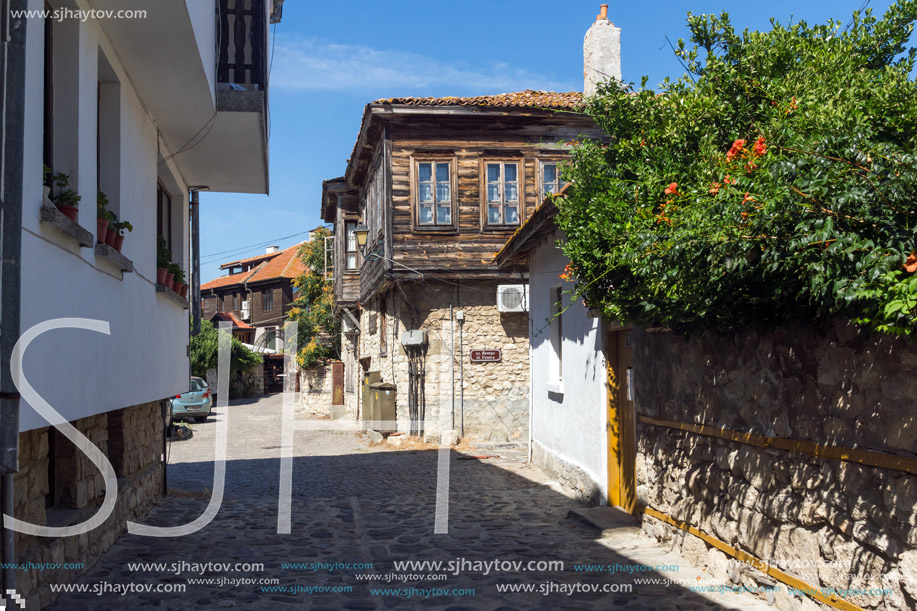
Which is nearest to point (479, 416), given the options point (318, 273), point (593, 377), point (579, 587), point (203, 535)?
point (593, 377)

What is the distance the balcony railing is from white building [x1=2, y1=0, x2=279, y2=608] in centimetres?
2

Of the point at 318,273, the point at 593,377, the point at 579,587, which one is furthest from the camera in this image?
the point at 318,273

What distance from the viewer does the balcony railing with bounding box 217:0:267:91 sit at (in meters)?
9.29

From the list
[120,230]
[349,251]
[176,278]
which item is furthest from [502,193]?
[120,230]

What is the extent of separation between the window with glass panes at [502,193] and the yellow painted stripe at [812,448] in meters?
10.9

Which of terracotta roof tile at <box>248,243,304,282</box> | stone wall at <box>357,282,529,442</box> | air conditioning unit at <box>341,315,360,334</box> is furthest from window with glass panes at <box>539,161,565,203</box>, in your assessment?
terracotta roof tile at <box>248,243,304,282</box>

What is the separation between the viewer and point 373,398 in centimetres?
1869

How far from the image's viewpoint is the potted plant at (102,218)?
241 inches

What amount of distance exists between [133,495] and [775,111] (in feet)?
22.2

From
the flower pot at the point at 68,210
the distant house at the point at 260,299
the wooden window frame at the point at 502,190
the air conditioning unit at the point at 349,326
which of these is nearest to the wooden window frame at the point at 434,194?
the wooden window frame at the point at 502,190

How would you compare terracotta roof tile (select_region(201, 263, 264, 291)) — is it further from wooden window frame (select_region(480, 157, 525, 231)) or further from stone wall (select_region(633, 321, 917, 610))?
stone wall (select_region(633, 321, 917, 610))

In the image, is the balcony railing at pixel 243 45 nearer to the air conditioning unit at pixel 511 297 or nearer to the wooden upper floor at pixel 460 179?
the wooden upper floor at pixel 460 179

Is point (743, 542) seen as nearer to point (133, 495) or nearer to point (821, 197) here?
point (821, 197)

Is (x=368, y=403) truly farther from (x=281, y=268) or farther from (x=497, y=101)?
(x=281, y=268)
